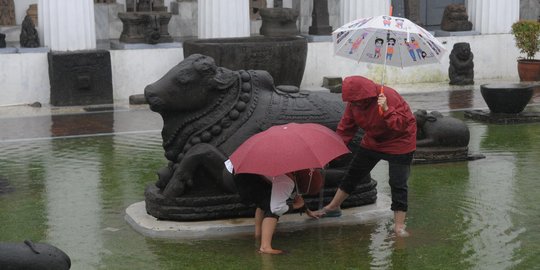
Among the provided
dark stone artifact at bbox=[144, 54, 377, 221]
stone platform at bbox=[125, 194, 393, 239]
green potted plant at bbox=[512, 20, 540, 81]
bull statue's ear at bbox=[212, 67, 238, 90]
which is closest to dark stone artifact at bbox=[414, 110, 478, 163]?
stone platform at bbox=[125, 194, 393, 239]

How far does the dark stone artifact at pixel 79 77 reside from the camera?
15891 millimetres

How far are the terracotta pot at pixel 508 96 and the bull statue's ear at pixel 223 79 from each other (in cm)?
611

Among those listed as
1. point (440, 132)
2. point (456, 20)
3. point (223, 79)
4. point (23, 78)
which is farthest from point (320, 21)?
point (223, 79)

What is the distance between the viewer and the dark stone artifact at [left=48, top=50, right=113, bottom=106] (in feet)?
52.1

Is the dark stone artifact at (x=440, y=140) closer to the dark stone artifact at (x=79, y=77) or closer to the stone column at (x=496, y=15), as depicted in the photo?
the dark stone artifact at (x=79, y=77)

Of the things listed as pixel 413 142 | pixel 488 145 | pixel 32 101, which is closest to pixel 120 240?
pixel 413 142

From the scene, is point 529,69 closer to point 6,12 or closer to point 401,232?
point 6,12

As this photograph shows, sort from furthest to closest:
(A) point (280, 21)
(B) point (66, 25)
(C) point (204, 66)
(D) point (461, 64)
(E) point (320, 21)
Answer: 1. (A) point (280, 21)
2. (E) point (320, 21)
3. (D) point (461, 64)
4. (B) point (66, 25)
5. (C) point (204, 66)

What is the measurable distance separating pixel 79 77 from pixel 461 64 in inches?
274

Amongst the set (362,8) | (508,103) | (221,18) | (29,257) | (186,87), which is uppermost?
(362,8)

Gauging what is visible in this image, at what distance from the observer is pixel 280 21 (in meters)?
19.5

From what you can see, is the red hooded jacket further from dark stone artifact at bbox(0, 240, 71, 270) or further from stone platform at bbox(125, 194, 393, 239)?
dark stone artifact at bbox(0, 240, 71, 270)

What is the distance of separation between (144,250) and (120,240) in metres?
0.39

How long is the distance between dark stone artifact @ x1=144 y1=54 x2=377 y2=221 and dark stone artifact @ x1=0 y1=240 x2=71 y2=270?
114 inches
